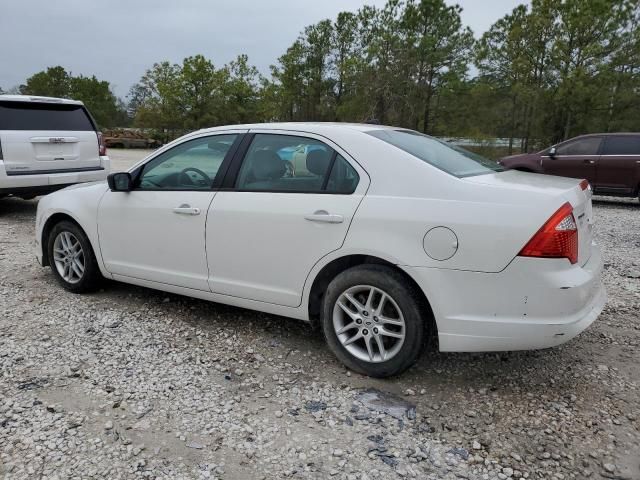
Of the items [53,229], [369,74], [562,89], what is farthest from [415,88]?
[53,229]

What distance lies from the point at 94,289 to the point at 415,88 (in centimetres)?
2748

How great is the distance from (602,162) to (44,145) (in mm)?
10735

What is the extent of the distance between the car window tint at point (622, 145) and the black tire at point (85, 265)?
1057 cm

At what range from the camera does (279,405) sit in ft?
9.23

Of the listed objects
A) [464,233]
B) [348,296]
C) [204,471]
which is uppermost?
[464,233]

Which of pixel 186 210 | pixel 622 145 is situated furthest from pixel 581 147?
pixel 186 210

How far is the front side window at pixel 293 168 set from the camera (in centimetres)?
314

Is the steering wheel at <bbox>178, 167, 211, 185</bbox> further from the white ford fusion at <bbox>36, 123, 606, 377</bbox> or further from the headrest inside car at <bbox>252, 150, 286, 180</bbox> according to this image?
the headrest inside car at <bbox>252, 150, 286, 180</bbox>

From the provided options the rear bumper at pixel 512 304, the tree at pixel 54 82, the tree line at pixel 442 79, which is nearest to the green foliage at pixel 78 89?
the tree at pixel 54 82

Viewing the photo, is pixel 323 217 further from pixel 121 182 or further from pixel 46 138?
pixel 46 138

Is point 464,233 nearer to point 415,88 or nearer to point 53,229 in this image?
point 53,229

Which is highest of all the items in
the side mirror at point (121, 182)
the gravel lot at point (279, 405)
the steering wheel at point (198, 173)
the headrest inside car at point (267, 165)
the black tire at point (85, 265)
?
the headrest inside car at point (267, 165)

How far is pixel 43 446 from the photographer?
242 cm

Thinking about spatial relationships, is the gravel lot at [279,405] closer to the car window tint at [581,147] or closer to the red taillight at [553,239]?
the red taillight at [553,239]
